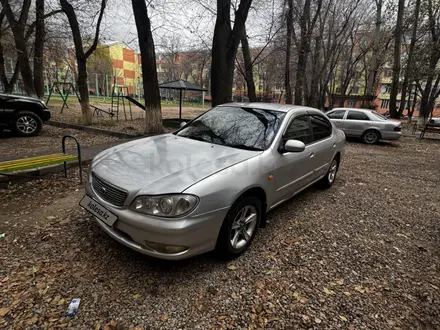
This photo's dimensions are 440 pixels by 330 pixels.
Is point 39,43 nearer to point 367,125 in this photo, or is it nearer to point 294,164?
point 294,164

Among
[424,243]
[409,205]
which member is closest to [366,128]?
[409,205]

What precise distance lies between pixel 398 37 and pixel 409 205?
1567cm

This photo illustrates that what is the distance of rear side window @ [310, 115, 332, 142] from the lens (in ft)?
13.1

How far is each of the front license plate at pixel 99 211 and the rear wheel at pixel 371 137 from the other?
11.3m

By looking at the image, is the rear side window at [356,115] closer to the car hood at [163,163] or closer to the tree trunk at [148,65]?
the tree trunk at [148,65]

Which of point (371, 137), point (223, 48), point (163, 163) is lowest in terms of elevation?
point (371, 137)

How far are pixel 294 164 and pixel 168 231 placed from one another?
1933mm

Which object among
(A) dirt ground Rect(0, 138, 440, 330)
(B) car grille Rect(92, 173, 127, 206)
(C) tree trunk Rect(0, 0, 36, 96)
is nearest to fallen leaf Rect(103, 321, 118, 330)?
(A) dirt ground Rect(0, 138, 440, 330)

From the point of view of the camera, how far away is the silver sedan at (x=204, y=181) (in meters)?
2.08

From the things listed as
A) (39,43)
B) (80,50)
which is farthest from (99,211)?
(39,43)

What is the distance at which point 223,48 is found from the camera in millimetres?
8727

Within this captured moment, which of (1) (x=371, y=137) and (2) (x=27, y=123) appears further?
(1) (x=371, y=137)

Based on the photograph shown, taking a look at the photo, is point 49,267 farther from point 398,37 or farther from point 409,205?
point 398,37

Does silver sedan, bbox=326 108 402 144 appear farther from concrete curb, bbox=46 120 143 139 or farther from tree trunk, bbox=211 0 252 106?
concrete curb, bbox=46 120 143 139
